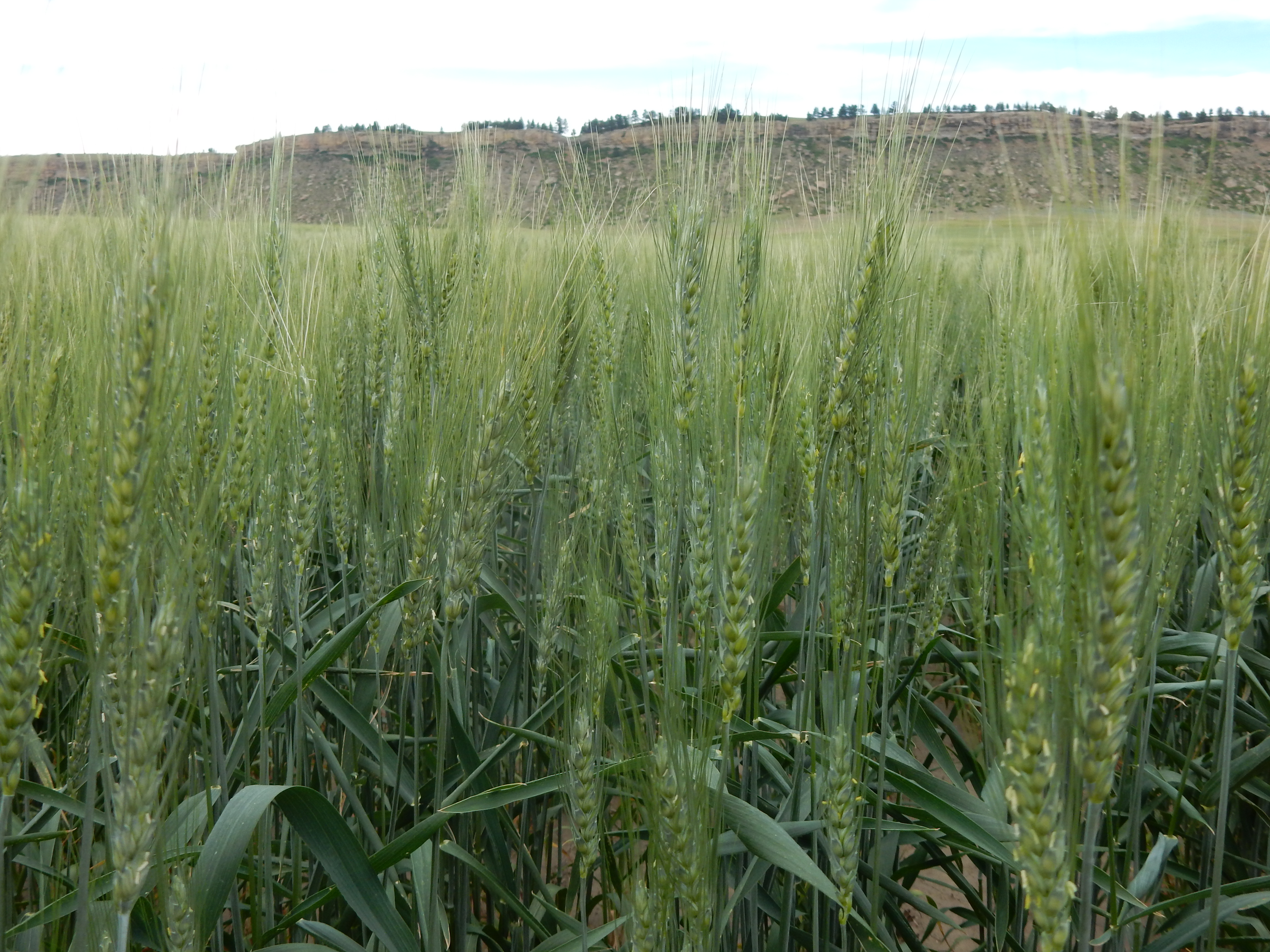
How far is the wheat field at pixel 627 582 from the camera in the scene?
878mm

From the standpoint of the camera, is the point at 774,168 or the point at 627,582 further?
the point at 627,582

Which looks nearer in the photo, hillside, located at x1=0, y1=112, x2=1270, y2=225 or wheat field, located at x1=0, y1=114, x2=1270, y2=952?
wheat field, located at x1=0, y1=114, x2=1270, y2=952

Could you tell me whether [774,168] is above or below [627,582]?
above

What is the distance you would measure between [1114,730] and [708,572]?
57 centimetres

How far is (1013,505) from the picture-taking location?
94 cm

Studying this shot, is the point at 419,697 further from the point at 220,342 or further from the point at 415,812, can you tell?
the point at 220,342

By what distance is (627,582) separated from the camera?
2.40 meters

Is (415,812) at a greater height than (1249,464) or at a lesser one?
lesser

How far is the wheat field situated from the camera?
2.88 feet

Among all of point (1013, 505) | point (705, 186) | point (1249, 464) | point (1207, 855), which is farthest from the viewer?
point (1207, 855)

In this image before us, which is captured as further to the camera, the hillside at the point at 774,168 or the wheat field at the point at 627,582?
the hillside at the point at 774,168

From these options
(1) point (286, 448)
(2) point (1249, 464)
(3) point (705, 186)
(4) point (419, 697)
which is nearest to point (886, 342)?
(3) point (705, 186)

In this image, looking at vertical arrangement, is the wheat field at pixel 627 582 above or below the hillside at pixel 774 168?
below

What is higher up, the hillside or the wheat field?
the hillside
